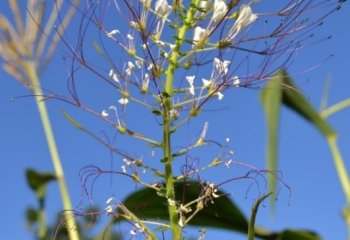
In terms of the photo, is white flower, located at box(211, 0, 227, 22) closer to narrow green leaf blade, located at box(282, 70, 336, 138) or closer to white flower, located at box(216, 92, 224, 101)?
white flower, located at box(216, 92, 224, 101)

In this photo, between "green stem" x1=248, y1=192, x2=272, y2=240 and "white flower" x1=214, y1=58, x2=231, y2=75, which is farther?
"white flower" x1=214, y1=58, x2=231, y2=75

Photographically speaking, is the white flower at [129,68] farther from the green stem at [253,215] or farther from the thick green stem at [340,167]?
the thick green stem at [340,167]

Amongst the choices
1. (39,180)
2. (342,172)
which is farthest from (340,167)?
(39,180)

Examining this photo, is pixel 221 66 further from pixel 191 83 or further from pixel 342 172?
pixel 342 172

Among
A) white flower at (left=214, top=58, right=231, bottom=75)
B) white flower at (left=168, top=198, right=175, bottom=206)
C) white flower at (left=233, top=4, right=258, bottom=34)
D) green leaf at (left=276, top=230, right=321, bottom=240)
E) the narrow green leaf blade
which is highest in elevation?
the narrow green leaf blade

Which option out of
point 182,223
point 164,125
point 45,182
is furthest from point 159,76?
point 45,182

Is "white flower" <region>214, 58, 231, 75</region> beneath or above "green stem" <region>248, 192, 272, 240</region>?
above

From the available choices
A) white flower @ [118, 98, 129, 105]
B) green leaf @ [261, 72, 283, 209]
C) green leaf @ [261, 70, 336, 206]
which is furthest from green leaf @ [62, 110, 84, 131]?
green leaf @ [261, 72, 283, 209]

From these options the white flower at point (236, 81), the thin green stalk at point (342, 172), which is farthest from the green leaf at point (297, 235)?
the white flower at point (236, 81)
